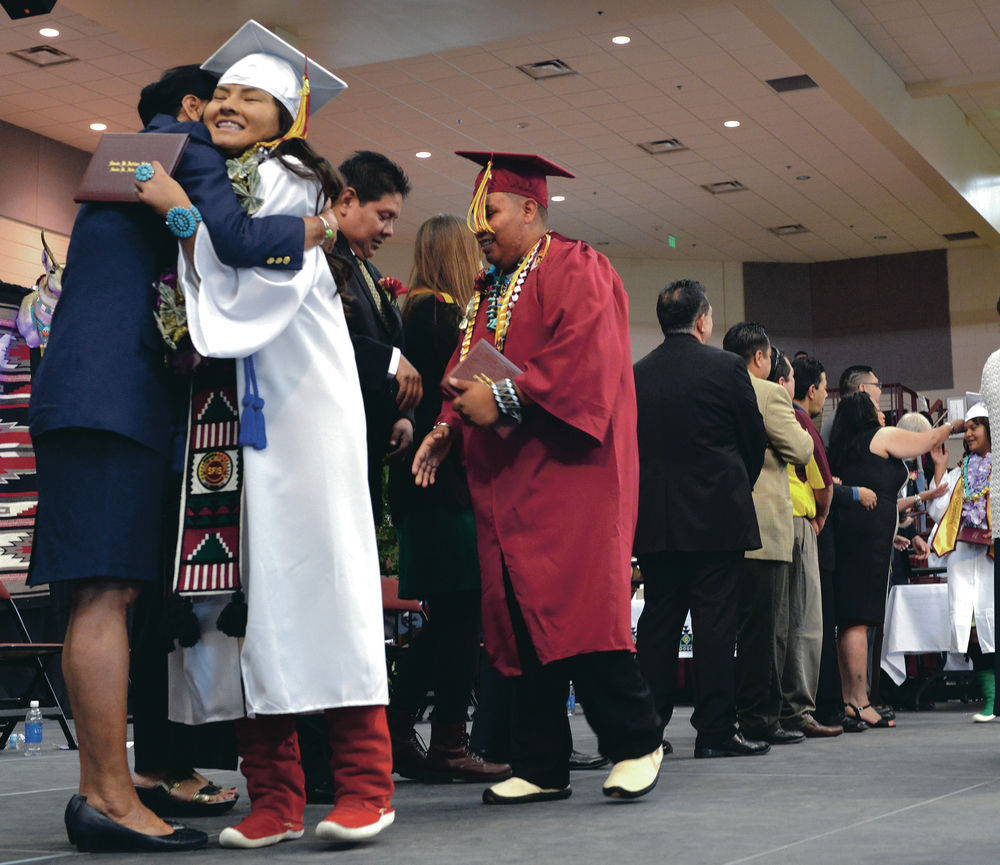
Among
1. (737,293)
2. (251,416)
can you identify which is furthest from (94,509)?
(737,293)

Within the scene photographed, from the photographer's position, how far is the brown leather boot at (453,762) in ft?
11.2

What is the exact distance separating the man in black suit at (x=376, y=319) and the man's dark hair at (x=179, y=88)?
0.40m

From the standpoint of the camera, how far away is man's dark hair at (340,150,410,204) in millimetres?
3189

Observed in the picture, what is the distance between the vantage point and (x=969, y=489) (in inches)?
237

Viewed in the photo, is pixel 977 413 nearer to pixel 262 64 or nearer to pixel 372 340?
pixel 372 340

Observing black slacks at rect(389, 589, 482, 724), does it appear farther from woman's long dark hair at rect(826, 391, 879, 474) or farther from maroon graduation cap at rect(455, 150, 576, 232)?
woman's long dark hair at rect(826, 391, 879, 474)

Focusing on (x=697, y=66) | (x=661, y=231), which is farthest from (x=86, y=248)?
(x=661, y=231)

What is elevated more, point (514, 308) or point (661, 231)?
point (661, 231)

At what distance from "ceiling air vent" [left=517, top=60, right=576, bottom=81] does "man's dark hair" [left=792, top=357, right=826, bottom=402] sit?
7000 mm

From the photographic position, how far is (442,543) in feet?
11.1

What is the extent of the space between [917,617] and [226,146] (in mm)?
5313

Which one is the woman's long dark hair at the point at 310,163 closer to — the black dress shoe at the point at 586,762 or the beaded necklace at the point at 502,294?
the beaded necklace at the point at 502,294

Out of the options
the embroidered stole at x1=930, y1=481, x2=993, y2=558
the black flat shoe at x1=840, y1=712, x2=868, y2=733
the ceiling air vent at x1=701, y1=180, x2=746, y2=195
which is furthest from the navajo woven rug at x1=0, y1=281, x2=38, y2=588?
the ceiling air vent at x1=701, y1=180, x2=746, y2=195

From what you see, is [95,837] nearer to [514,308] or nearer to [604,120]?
[514,308]
